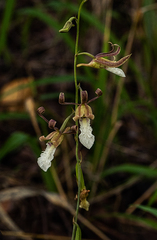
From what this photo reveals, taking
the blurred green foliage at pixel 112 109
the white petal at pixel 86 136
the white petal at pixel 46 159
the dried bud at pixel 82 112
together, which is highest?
the blurred green foliage at pixel 112 109

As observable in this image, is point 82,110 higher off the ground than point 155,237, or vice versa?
point 82,110

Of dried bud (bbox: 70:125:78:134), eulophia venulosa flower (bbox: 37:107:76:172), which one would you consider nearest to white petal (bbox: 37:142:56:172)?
eulophia venulosa flower (bbox: 37:107:76:172)

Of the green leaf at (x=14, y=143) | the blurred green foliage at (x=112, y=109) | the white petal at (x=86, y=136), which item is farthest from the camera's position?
A: the blurred green foliage at (x=112, y=109)

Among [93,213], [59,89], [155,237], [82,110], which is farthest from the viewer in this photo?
[59,89]

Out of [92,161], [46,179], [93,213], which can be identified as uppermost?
[92,161]

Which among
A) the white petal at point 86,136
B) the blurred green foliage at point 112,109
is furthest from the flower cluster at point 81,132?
the blurred green foliage at point 112,109

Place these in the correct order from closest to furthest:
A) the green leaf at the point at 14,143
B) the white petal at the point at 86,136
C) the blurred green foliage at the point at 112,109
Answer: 1. the white petal at the point at 86,136
2. the green leaf at the point at 14,143
3. the blurred green foliage at the point at 112,109

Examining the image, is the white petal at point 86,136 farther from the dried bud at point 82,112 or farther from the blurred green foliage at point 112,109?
the blurred green foliage at point 112,109

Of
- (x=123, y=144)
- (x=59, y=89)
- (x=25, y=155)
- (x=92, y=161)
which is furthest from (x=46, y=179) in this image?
(x=59, y=89)

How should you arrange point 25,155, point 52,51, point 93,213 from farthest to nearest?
point 52,51, point 25,155, point 93,213

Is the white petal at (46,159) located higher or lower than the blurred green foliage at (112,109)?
lower

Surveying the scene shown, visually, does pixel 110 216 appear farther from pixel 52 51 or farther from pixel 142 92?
pixel 52 51
